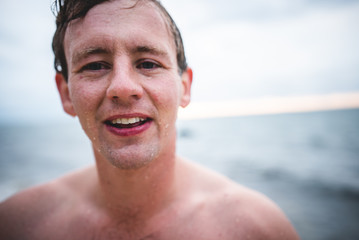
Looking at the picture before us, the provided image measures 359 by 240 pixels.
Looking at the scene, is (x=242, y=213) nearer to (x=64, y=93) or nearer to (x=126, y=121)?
(x=126, y=121)

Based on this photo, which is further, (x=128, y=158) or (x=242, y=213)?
(x=242, y=213)

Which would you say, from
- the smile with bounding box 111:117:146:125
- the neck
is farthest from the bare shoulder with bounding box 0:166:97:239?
the smile with bounding box 111:117:146:125

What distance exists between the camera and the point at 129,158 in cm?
138

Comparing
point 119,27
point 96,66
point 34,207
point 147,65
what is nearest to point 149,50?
point 147,65

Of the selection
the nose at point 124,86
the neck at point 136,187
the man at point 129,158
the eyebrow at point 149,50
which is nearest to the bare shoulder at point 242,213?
the man at point 129,158

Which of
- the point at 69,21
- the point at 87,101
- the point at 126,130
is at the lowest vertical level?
the point at 126,130

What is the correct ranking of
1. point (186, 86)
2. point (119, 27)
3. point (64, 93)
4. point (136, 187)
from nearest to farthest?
point (119, 27) < point (136, 187) < point (64, 93) < point (186, 86)

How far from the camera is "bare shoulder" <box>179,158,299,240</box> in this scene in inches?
67.6

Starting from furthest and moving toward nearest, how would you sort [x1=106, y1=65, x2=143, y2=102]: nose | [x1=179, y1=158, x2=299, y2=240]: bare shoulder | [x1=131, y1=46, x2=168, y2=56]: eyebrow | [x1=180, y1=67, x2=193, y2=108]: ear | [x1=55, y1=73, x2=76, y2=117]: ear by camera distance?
[x1=180, y1=67, x2=193, y2=108]: ear < [x1=55, y1=73, x2=76, y2=117]: ear < [x1=179, y1=158, x2=299, y2=240]: bare shoulder < [x1=131, y1=46, x2=168, y2=56]: eyebrow < [x1=106, y1=65, x2=143, y2=102]: nose

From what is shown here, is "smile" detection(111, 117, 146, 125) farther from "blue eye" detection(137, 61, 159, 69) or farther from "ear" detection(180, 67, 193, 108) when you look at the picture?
"ear" detection(180, 67, 193, 108)

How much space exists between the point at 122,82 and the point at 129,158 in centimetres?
51

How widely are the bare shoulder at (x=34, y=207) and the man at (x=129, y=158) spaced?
0.01 metres

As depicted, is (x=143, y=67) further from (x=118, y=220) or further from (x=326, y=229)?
(x=326, y=229)

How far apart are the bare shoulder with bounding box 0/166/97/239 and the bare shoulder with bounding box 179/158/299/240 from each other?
4.61 feet
